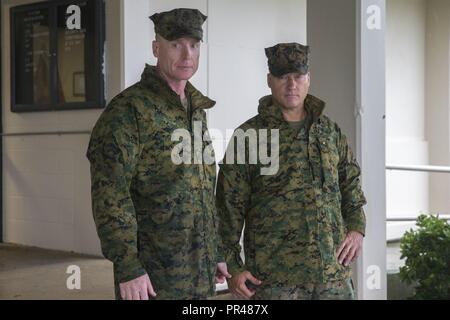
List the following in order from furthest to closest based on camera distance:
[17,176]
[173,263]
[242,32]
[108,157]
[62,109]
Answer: [17,176] → [62,109] → [242,32] → [173,263] → [108,157]

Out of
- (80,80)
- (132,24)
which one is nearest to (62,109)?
(80,80)

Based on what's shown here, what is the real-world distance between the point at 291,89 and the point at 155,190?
49 centimetres

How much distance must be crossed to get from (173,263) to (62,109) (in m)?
3.45

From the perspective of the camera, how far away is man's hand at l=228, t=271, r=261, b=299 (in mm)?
1939

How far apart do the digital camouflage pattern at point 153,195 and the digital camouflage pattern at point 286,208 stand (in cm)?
11

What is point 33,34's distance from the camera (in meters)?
5.18

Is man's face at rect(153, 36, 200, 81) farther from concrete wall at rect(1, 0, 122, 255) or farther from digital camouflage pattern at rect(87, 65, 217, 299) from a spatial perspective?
concrete wall at rect(1, 0, 122, 255)

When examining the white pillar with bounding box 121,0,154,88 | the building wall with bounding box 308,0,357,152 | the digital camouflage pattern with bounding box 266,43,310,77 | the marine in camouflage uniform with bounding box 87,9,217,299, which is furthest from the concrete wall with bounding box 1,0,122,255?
the marine in camouflage uniform with bounding box 87,9,217,299

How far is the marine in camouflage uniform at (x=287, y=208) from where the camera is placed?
1.92 metres

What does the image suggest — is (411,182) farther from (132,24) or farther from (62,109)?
(132,24)

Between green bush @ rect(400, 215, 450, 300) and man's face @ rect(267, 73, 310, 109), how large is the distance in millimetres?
1768

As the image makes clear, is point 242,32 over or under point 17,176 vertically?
over

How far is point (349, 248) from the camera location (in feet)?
6.56

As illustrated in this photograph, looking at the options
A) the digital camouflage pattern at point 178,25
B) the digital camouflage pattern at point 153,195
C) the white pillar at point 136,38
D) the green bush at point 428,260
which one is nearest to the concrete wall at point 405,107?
the green bush at point 428,260
